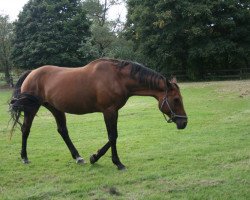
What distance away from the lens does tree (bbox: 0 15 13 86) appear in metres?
43.6

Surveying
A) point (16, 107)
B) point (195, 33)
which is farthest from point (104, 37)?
point (16, 107)

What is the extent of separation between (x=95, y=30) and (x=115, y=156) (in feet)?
128

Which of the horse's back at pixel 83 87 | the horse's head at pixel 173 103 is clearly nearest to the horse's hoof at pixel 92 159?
the horse's back at pixel 83 87

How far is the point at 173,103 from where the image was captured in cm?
646

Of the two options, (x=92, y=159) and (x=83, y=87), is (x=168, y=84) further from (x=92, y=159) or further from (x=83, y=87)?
(x=92, y=159)

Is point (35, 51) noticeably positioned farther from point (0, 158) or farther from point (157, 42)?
point (0, 158)

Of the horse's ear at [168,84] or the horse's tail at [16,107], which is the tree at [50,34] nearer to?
the horse's tail at [16,107]

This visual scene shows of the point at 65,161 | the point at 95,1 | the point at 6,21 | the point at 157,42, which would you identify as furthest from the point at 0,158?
the point at 95,1

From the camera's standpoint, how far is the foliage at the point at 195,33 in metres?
33.1

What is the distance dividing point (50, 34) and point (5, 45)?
9034mm

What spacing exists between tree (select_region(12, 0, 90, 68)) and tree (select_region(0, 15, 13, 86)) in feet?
14.1

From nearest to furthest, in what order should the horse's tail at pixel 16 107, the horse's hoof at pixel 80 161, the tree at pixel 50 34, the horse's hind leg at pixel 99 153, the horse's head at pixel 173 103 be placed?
the horse's head at pixel 173 103, the horse's hind leg at pixel 99 153, the horse's hoof at pixel 80 161, the horse's tail at pixel 16 107, the tree at pixel 50 34

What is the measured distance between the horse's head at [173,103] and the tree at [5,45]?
3898 cm

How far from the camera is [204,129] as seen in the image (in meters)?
10.2
